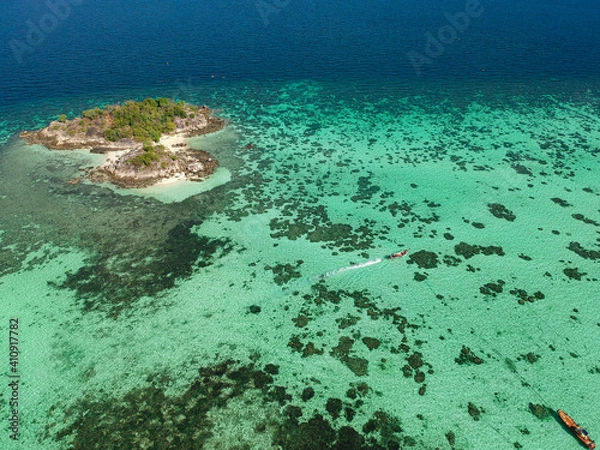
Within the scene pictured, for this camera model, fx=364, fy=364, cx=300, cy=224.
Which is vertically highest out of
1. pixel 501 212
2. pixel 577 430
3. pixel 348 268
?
pixel 501 212

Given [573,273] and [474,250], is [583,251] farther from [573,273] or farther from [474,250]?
[474,250]

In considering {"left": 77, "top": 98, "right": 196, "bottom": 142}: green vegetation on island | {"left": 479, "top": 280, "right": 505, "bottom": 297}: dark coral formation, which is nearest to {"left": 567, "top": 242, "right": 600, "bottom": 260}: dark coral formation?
{"left": 479, "top": 280, "right": 505, "bottom": 297}: dark coral formation

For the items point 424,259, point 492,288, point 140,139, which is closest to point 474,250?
point 492,288

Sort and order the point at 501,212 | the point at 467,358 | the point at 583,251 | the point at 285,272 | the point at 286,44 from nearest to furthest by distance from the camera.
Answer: the point at 467,358 < the point at 285,272 < the point at 583,251 < the point at 501,212 < the point at 286,44

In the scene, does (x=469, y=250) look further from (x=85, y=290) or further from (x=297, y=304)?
(x=85, y=290)

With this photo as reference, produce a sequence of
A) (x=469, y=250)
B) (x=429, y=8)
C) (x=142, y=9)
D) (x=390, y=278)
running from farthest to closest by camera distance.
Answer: (x=142, y=9) → (x=429, y=8) → (x=469, y=250) → (x=390, y=278)

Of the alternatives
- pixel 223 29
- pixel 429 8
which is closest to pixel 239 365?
pixel 223 29
